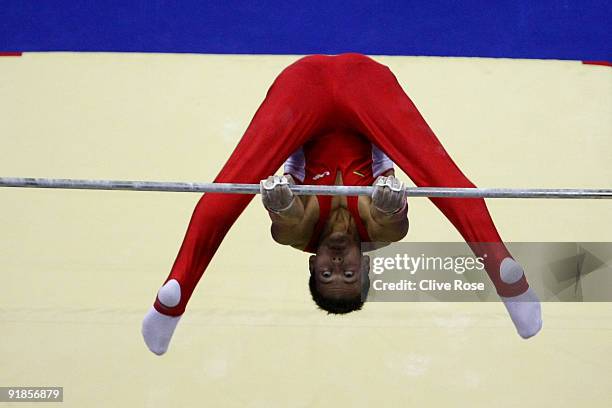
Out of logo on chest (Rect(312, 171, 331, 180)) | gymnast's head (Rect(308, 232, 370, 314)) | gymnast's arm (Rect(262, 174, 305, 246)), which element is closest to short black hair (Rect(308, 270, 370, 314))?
Answer: gymnast's head (Rect(308, 232, 370, 314))

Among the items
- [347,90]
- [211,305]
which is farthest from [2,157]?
[347,90]

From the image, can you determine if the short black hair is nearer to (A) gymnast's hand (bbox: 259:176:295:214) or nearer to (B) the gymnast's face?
(B) the gymnast's face

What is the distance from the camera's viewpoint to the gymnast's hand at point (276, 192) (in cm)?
144

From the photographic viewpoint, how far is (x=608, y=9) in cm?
270

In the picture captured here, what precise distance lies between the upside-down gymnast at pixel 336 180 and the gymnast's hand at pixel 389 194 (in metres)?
0.03

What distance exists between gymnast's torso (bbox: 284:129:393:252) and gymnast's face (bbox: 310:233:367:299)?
34 mm

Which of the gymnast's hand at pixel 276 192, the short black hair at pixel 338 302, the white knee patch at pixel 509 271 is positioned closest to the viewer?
the gymnast's hand at pixel 276 192

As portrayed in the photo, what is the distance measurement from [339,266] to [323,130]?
0.32m

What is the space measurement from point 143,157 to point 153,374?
2.41ft

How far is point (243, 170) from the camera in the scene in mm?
1669

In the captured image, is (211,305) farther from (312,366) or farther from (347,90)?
(347,90)

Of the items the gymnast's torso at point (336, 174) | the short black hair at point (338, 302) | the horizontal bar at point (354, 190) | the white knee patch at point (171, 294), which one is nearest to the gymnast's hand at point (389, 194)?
the horizontal bar at point (354, 190)

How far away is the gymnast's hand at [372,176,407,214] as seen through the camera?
1.44 meters

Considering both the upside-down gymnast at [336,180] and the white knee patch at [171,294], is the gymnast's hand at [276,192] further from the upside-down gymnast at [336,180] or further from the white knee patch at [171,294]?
the white knee patch at [171,294]
